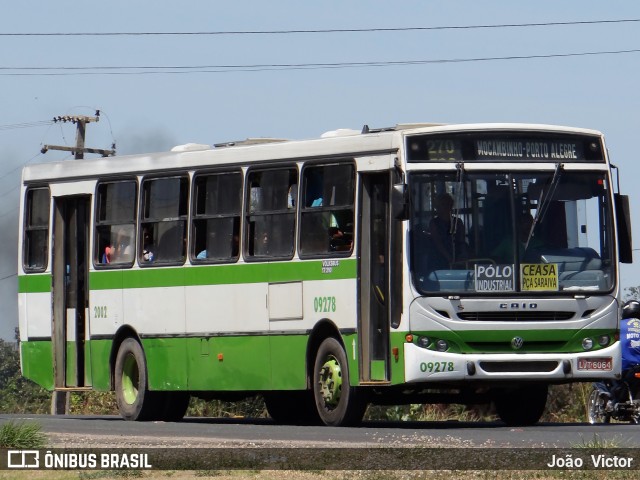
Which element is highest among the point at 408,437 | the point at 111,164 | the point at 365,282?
the point at 111,164

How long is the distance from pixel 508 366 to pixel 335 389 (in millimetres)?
2079

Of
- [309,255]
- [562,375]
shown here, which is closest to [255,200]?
[309,255]

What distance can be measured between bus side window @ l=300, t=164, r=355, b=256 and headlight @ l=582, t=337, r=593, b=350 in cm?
274

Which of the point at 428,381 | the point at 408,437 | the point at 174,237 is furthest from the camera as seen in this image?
the point at 174,237

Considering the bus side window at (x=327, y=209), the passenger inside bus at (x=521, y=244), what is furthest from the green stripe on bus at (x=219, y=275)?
the passenger inside bus at (x=521, y=244)

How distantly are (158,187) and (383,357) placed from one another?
190 inches

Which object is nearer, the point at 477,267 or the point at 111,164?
the point at 477,267

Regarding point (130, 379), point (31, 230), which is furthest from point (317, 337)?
point (31, 230)

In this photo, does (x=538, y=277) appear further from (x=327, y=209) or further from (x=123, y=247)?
(x=123, y=247)

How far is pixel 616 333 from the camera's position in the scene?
2020cm

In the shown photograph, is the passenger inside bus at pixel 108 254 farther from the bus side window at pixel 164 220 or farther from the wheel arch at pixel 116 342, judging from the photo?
the wheel arch at pixel 116 342

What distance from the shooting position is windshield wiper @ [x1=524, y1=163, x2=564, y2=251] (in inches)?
784

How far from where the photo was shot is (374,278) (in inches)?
795

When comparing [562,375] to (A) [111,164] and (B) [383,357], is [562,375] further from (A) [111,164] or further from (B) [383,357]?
(A) [111,164]
